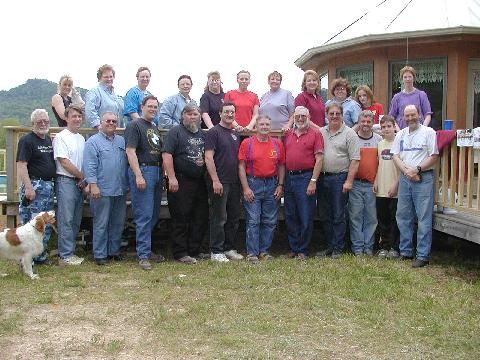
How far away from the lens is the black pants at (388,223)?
7.56 m

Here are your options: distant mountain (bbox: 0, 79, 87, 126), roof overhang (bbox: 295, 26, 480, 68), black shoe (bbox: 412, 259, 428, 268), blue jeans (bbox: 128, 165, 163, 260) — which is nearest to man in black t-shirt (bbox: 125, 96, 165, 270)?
blue jeans (bbox: 128, 165, 163, 260)

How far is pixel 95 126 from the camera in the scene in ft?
25.2

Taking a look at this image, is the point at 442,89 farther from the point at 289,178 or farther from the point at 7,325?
the point at 7,325

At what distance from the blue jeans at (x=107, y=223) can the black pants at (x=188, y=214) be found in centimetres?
66

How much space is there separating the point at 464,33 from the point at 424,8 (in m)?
1.38

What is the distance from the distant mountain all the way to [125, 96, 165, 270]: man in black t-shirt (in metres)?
59.6

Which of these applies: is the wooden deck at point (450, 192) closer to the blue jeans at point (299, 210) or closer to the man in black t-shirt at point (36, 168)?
the blue jeans at point (299, 210)

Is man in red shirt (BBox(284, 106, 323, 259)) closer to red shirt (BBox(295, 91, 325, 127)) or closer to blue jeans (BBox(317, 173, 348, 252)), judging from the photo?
blue jeans (BBox(317, 173, 348, 252))

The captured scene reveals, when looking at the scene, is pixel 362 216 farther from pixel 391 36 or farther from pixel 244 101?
pixel 391 36

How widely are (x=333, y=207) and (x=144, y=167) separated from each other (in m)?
2.49

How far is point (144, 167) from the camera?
6.93 m

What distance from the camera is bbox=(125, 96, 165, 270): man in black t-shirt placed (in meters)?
6.82

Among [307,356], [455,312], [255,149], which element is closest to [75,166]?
[255,149]

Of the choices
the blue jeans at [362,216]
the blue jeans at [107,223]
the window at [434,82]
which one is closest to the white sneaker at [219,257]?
the blue jeans at [107,223]
